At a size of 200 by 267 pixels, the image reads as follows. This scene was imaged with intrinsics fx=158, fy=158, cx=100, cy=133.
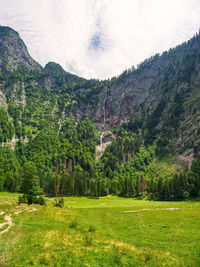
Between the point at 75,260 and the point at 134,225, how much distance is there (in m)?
18.5

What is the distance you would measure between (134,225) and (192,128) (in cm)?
19560

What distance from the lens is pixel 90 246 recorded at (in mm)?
17438

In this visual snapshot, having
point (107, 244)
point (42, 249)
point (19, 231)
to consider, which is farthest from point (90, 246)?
point (19, 231)

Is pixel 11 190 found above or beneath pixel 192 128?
beneath

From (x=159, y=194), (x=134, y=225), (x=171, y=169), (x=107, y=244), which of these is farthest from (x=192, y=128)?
(x=107, y=244)

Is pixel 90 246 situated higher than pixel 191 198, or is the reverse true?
pixel 90 246

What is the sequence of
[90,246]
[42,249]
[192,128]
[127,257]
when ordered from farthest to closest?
[192,128]
[90,246]
[42,249]
[127,257]

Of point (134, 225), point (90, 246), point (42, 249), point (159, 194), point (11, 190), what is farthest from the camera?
point (11, 190)

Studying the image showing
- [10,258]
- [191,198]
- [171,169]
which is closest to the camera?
[10,258]

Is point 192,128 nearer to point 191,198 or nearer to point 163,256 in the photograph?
point 191,198

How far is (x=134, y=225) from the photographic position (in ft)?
96.4

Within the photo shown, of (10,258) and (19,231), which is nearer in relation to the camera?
(10,258)

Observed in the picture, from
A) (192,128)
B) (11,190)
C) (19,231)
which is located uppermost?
(192,128)

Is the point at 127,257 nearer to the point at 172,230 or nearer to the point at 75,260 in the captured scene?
the point at 75,260
